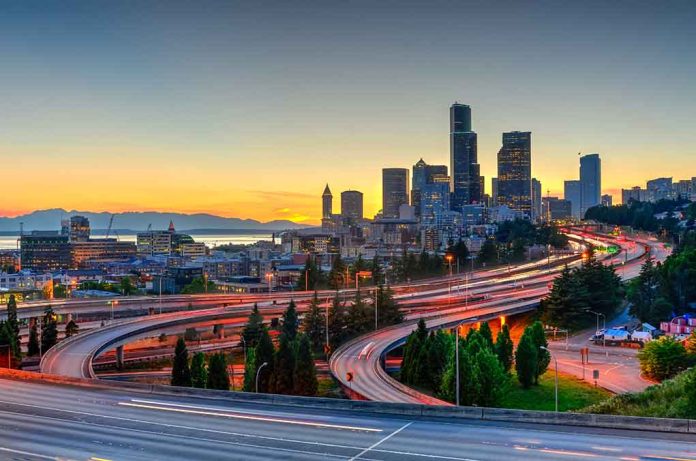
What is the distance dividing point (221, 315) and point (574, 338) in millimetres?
34849

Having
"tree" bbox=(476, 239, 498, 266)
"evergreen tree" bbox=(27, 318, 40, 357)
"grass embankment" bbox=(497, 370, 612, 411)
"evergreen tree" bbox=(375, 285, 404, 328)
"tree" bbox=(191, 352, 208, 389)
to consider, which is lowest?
"grass embankment" bbox=(497, 370, 612, 411)

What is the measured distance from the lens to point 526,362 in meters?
46.8

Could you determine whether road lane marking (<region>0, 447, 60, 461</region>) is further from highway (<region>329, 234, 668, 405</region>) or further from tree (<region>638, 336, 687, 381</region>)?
tree (<region>638, 336, 687, 381</region>)

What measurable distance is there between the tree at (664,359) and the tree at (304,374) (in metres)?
23.8

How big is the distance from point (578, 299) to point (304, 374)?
3917cm

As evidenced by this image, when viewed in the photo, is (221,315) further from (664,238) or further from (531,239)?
(664,238)

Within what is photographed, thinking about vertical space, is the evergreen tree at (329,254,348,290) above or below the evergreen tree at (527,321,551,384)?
above

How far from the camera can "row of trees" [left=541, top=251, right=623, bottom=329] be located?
68.4 meters

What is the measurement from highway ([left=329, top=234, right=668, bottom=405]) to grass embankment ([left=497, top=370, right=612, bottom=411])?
25.8ft

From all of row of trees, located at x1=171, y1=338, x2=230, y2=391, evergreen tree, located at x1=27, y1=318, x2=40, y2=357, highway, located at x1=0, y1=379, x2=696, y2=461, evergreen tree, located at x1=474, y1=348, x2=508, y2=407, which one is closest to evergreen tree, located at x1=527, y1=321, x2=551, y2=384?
evergreen tree, located at x1=474, y1=348, x2=508, y2=407

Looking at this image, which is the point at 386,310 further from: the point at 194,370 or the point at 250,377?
the point at 194,370

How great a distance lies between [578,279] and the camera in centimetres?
7025

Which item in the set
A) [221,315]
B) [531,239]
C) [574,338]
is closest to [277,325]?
[221,315]

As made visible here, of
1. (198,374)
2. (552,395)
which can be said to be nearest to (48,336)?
(198,374)
